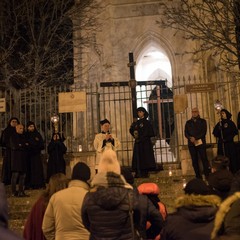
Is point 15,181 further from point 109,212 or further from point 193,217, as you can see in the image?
point 193,217

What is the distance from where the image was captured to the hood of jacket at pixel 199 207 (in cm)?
331

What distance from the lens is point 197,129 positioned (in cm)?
1105

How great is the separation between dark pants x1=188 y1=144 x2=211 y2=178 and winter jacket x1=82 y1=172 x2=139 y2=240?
719 centimetres

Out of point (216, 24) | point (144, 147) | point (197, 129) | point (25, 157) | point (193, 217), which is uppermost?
point (216, 24)

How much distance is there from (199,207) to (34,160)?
811 cm

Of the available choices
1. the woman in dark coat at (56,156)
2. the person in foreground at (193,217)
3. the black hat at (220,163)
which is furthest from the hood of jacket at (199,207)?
the woman in dark coat at (56,156)

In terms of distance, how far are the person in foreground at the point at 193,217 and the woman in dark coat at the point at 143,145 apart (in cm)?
799

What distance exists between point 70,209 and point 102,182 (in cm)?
80

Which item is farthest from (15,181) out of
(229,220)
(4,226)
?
(4,226)

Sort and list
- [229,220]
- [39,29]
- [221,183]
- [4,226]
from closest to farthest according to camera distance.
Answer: [4,226], [229,220], [221,183], [39,29]

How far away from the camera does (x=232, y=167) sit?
36.9 feet

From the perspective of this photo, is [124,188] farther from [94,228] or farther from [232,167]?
[232,167]

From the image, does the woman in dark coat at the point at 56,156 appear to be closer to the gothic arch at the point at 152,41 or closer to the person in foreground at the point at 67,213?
Answer: the person in foreground at the point at 67,213

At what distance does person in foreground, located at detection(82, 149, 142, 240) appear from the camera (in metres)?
3.71
